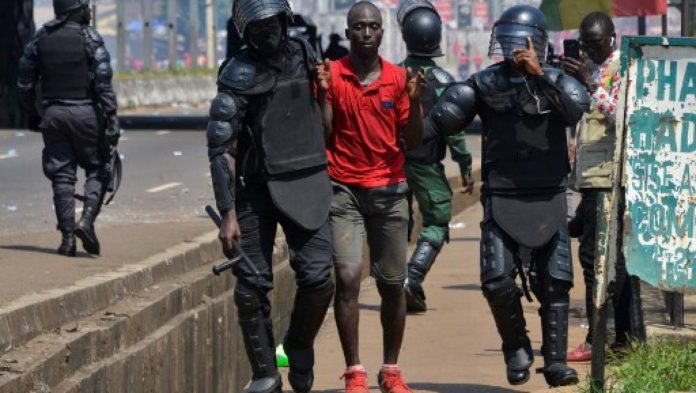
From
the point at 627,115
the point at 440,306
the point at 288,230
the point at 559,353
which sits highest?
the point at 627,115

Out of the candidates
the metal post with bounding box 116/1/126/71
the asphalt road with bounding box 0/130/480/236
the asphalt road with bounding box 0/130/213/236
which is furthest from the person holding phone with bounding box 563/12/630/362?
the metal post with bounding box 116/1/126/71

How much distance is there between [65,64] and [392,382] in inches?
171

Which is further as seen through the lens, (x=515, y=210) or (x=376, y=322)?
(x=376, y=322)

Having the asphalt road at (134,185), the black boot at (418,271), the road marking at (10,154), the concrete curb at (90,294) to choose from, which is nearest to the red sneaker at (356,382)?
the concrete curb at (90,294)

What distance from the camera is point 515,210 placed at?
8.45 metres

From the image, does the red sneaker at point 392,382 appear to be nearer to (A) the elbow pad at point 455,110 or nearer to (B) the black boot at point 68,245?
(A) the elbow pad at point 455,110

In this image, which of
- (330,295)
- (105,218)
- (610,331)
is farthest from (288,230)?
(105,218)

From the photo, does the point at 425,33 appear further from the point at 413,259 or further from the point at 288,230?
the point at 288,230

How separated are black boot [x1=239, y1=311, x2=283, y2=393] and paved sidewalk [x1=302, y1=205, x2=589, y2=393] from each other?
41.6 inches

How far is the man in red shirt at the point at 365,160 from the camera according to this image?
8453 millimetres

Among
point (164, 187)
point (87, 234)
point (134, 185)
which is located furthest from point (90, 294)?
point (134, 185)

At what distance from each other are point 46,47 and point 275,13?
442 centimetres

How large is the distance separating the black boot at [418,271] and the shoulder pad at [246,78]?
393 cm

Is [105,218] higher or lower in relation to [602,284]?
lower
